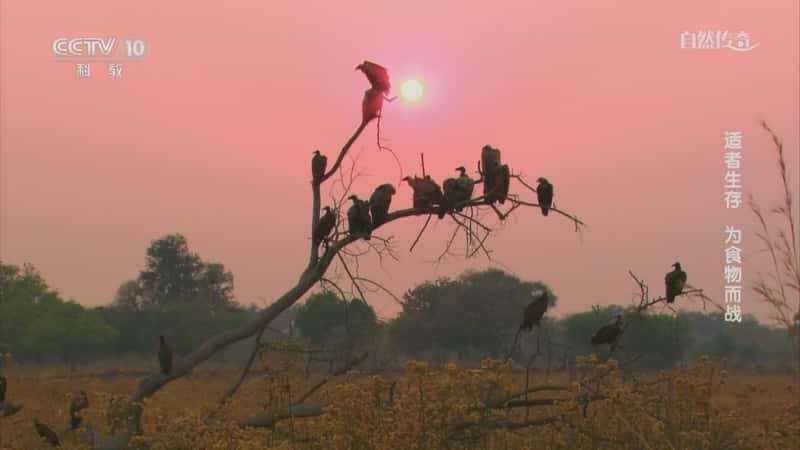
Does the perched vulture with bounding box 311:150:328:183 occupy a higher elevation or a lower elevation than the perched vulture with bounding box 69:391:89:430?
higher

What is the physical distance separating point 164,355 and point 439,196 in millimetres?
3147

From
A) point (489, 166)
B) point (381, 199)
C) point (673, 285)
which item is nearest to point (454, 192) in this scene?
point (489, 166)

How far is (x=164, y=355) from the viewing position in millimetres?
8805

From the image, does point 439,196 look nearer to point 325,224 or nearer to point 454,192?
point 454,192

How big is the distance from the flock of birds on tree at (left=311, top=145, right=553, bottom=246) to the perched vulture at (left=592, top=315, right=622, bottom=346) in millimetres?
1131

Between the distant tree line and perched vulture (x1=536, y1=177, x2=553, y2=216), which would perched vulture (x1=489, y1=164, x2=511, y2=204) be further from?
the distant tree line

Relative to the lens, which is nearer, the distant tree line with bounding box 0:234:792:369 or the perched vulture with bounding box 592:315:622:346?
the perched vulture with bounding box 592:315:622:346

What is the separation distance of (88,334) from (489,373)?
65434 millimetres

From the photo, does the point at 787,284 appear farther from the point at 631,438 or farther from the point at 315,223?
the point at 315,223

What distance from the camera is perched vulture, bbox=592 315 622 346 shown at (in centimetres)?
788

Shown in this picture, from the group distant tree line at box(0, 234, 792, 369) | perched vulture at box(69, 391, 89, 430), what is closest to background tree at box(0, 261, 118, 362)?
distant tree line at box(0, 234, 792, 369)

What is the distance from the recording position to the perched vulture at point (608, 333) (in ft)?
25.8

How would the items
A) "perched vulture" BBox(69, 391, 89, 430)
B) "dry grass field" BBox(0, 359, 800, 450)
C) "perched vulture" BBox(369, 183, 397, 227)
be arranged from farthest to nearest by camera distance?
"perched vulture" BBox(69, 391, 89, 430) < "perched vulture" BBox(369, 183, 397, 227) < "dry grass field" BBox(0, 359, 800, 450)

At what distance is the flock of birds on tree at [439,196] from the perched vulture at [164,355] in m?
2.02
